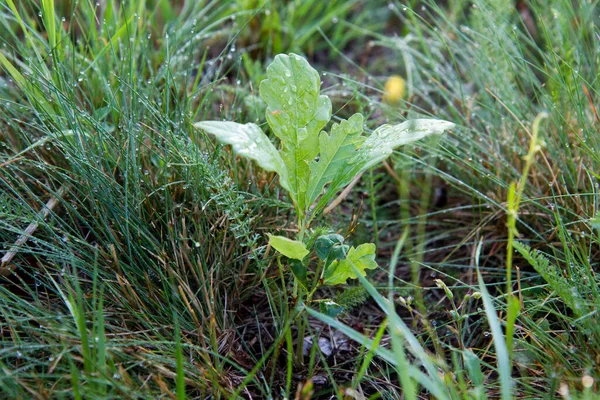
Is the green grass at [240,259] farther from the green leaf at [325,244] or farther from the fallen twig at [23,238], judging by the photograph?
the green leaf at [325,244]

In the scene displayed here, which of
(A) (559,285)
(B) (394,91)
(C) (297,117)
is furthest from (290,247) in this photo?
(B) (394,91)

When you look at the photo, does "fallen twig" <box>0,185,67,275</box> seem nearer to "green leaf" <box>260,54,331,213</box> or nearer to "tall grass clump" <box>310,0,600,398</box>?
"green leaf" <box>260,54,331,213</box>

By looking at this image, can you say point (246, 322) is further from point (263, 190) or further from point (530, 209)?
point (530, 209)

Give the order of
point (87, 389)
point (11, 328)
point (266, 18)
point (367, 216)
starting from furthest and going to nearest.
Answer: point (266, 18) < point (367, 216) < point (11, 328) < point (87, 389)

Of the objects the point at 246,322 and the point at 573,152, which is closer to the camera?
the point at 246,322

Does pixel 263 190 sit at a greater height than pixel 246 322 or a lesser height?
greater

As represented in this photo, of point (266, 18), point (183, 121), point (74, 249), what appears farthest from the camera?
point (266, 18)

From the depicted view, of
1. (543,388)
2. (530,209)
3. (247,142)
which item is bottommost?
(543,388)

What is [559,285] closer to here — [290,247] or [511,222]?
[511,222]

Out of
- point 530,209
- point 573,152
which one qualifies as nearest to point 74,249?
point 530,209
